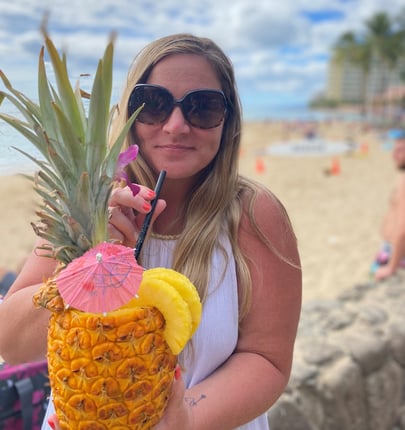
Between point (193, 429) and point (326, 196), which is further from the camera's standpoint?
point (326, 196)

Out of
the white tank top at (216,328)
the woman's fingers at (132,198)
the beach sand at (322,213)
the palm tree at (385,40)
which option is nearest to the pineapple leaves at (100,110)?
the woman's fingers at (132,198)

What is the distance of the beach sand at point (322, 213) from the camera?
7473 millimetres

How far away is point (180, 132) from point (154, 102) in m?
0.12

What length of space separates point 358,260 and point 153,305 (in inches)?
293

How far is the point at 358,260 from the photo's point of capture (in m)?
7.87

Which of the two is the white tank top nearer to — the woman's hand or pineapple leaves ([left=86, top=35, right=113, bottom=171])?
the woman's hand

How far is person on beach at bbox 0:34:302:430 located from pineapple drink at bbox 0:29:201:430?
22cm

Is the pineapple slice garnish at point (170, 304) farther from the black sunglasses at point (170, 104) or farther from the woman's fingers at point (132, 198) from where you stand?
the black sunglasses at point (170, 104)

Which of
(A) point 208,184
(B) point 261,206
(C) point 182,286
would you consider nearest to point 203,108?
(A) point 208,184

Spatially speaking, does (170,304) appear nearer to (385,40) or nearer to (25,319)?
(25,319)

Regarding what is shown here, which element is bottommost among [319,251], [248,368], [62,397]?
[319,251]

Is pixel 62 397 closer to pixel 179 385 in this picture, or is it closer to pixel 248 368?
pixel 179 385

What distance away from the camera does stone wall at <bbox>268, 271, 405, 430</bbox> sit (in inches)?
104

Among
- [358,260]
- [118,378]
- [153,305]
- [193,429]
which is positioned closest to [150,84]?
[153,305]
